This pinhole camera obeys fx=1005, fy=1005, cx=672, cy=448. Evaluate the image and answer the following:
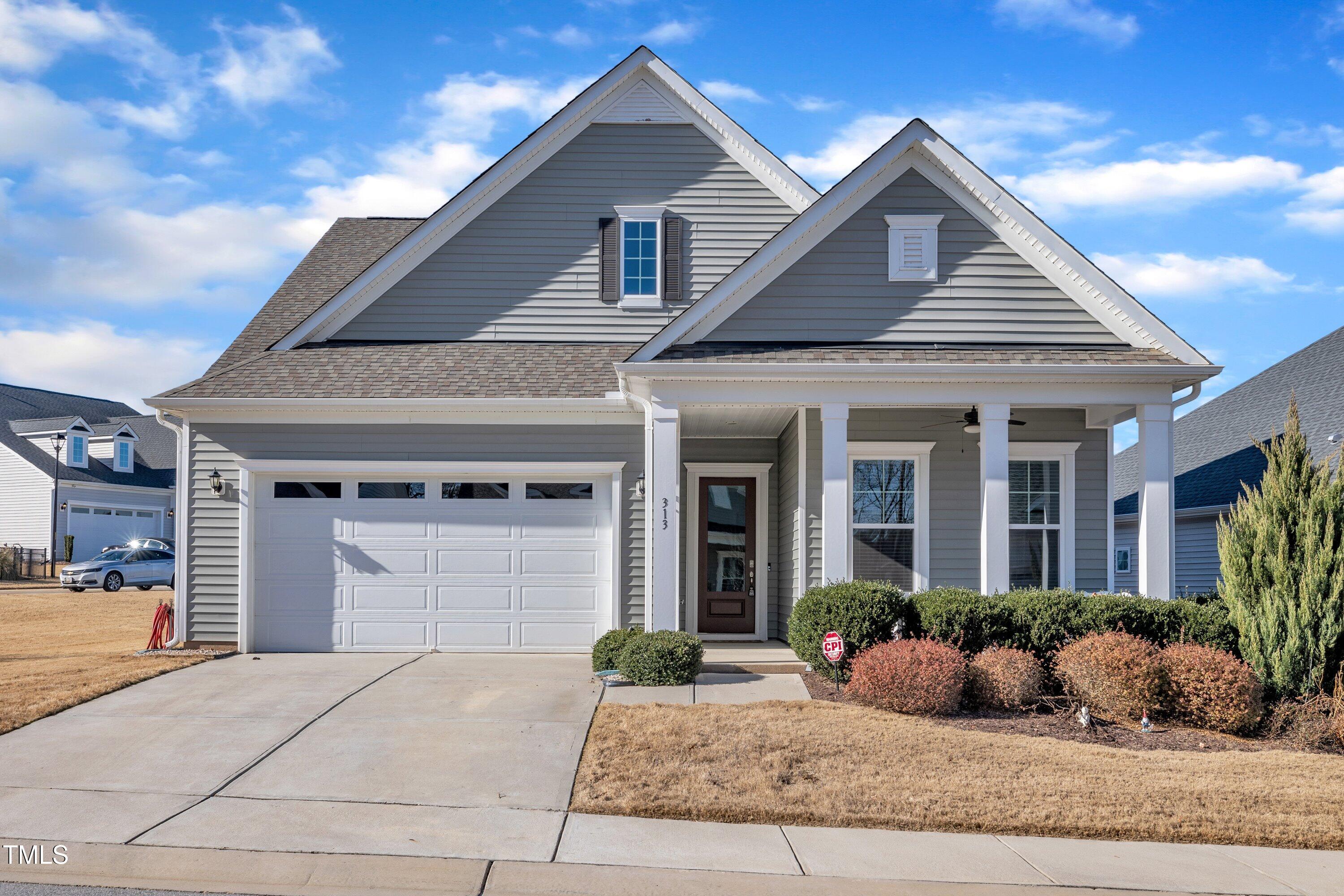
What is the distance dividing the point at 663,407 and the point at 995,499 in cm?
385

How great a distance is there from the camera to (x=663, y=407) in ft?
37.2

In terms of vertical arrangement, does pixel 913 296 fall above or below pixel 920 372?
above

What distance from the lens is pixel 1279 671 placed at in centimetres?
959

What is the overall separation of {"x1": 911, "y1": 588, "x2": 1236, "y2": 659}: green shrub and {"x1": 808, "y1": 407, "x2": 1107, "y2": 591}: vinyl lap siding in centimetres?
241

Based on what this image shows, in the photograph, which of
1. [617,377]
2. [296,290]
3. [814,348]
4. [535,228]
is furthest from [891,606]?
[296,290]

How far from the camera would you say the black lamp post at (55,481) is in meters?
34.5

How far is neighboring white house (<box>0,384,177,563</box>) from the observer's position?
3597 cm

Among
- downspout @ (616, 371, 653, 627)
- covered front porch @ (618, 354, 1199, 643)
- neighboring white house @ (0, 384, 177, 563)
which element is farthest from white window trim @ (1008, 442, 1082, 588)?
neighboring white house @ (0, 384, 177, 563)

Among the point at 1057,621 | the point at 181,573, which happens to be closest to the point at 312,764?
the point at 181,573

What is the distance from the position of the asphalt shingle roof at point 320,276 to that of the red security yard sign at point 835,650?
851 cm

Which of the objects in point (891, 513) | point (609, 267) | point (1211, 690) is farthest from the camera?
point (609, 267)

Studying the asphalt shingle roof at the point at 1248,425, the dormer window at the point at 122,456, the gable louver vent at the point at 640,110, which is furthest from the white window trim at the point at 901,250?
the dormer window at the point at 122,456

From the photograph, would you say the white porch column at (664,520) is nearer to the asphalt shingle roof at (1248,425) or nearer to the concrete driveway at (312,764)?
the concrete driveway at (312,764)

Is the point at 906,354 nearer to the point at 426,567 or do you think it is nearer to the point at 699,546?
the point at 699,546
